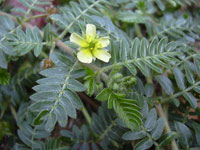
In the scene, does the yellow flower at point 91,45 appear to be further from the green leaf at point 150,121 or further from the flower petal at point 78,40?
the green leaf at point 150,121

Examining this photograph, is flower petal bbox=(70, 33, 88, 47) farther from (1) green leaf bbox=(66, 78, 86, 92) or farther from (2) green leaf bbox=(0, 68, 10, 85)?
(2) green leaf bbox=(0, 68, 10, 85)

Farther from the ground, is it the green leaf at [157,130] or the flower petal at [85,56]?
the flower petal at [85,56]

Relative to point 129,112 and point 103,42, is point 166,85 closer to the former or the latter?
point 129,112

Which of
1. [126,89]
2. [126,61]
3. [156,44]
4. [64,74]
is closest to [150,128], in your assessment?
[126,89]

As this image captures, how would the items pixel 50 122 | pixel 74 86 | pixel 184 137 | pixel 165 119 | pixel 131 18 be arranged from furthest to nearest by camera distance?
1. pixel 131 18
2. pixel 165 119
3. pixel 184 137
4. pixel 74 86
5. pixel 50 122

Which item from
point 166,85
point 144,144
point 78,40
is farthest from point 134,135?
point 78,40

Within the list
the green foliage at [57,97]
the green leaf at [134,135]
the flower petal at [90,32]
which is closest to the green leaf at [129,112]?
the green leaf at [134,135]

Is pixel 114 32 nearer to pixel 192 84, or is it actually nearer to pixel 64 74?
pixel 64 74

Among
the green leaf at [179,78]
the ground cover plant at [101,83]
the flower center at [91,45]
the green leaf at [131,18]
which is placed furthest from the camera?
the green leaf at [131,18]
